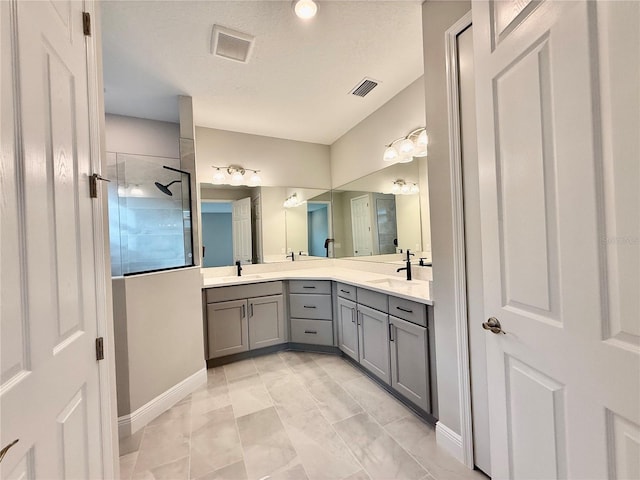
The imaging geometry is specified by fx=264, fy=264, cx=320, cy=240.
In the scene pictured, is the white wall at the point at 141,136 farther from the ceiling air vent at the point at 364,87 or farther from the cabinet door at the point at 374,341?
the cabinet door at the point at 374,341

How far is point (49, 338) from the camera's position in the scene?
710mm

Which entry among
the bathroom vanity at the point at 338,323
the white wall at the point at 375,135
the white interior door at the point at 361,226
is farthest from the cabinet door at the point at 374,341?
the white wall at the point at 375,135

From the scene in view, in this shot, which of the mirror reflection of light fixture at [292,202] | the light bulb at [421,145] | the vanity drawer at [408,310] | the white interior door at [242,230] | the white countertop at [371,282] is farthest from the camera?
the mirror reflection of light fixture at [292,202]

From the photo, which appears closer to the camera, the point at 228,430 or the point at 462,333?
the point at 462,333

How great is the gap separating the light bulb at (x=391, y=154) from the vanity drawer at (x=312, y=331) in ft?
6.07

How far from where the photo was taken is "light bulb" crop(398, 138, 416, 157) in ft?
8.00

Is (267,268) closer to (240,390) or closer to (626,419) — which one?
(240,390)

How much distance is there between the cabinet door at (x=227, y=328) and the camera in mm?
2637

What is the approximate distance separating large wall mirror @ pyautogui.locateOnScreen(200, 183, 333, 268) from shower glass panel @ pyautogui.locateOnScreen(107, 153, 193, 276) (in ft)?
2.06

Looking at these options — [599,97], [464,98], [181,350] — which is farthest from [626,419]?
[181,350]

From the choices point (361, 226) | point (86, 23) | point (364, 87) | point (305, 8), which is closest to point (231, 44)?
point (305, 8)

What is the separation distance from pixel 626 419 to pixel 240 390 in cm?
232

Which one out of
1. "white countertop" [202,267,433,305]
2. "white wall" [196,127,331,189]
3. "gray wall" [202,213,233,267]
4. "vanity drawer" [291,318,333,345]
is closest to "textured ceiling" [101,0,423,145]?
"white wall" [196,127,331,189]

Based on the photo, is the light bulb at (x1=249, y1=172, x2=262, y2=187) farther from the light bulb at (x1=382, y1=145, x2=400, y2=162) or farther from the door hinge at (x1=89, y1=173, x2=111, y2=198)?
the door hinge at (x1=89, y1=173, x2=111, y2=198)
